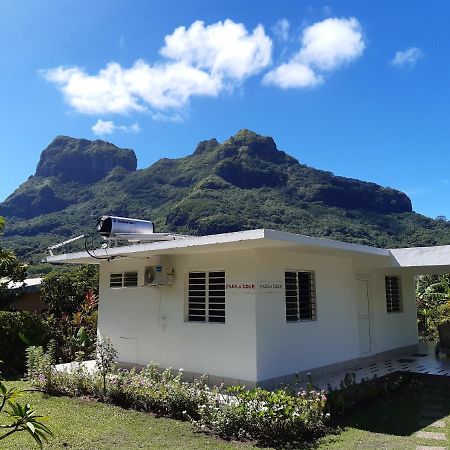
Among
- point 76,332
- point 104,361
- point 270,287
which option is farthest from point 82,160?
point 270,287

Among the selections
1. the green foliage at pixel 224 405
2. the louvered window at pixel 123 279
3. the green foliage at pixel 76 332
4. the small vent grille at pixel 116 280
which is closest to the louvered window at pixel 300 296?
the green foliage at pixel 224 405

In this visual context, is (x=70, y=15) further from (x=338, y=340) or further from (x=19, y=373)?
(x=338, y=340)

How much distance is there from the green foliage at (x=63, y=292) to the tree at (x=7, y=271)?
60.4 inches

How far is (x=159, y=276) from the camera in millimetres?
10016

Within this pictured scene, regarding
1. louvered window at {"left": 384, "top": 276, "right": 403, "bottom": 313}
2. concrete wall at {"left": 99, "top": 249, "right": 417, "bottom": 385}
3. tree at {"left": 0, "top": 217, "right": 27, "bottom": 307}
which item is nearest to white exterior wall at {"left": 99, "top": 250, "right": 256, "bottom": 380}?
concrete wall at {"left": 99, "top": 249, "right": 417, "bottom": 385}

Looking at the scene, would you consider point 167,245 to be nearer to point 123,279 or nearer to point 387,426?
point 123,279

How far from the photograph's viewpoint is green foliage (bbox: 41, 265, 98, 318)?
16.0 m

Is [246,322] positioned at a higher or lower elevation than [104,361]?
higher

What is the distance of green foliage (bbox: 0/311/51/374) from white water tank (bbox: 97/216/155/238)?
3.63 meters

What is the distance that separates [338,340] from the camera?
10.7m

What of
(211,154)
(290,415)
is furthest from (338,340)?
(211,154)

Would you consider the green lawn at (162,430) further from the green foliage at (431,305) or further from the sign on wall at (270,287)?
the green foliage at (431,305)

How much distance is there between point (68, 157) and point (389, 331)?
275ft

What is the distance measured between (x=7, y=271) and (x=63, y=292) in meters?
2.48
